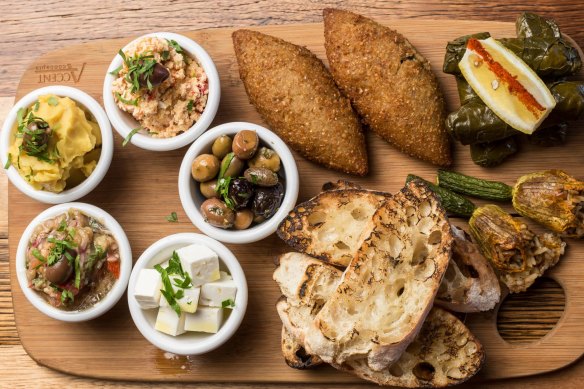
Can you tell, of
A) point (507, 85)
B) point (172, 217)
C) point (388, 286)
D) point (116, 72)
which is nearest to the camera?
point (388, 286)

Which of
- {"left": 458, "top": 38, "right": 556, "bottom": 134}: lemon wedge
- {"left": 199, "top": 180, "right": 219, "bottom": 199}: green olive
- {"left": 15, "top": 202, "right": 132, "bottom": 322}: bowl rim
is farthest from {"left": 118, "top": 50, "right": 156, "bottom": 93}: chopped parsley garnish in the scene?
{"left": 458, "top": 38, "right": 556, "bottom": 134}: lemon wedge

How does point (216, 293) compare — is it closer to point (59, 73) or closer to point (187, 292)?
point (187, 292)

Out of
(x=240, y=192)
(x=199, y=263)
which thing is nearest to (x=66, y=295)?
(x=199, y=263)

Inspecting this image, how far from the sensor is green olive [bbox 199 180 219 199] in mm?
3012

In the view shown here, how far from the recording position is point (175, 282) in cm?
291

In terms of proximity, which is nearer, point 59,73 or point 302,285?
point 302,285

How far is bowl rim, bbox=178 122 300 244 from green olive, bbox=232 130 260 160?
5cm

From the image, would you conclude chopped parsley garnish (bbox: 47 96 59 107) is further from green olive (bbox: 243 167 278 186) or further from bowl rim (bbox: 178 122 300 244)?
green olive (bbox: 243 167 278 186)

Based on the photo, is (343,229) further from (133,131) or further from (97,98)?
(97,98)

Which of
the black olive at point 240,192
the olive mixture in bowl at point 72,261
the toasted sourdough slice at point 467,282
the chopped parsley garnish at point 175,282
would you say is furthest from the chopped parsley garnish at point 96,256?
the toasted sourdough slice at point 467,282

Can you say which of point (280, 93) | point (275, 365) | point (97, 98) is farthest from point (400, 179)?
point (97, 98)

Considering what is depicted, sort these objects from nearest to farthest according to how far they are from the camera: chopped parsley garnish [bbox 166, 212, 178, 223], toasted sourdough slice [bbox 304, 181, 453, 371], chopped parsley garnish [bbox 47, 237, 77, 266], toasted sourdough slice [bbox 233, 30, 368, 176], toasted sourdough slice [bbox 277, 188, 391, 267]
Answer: toasted sourdough slice [bbox 304, 181, 453, 371]
chopped parsley garnish [bbox 47, 237, 77, 266]
toasted sourdough slice [bbox 277, 188, 391, 267]
toasted sourdough slice [bbox 233, 30, 368, 176]
chopped parsley garnish [bbox 166, 212, 178, 223]

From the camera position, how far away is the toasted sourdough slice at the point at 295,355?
9.82 feet

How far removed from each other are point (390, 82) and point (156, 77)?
3.11 feet
